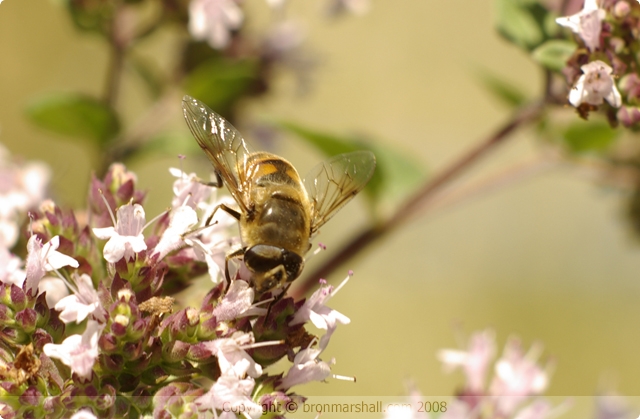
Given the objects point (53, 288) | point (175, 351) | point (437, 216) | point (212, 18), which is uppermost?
point (437, 216)

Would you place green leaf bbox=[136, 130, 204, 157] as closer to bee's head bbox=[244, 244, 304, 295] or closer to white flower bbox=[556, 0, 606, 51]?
bee's head bbox=[244, 244, 304, 295]

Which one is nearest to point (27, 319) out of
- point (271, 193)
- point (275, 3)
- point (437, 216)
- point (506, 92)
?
point (271, 193)

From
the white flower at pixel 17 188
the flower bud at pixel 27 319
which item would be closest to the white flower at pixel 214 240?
the flower bud at pixel 27 319

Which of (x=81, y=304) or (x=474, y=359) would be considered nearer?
(x=81, y=304)

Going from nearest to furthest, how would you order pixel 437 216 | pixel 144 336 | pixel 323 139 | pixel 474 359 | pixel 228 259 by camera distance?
pixel 144 336, pixel 228 259, pixel 474 359, pixel 323 139, pixel 437 216

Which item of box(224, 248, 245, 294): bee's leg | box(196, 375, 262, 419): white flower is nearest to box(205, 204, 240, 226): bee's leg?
box(224, 248, 245, 294): bee's leg

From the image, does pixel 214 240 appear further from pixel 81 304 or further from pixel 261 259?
pixel 81 304
